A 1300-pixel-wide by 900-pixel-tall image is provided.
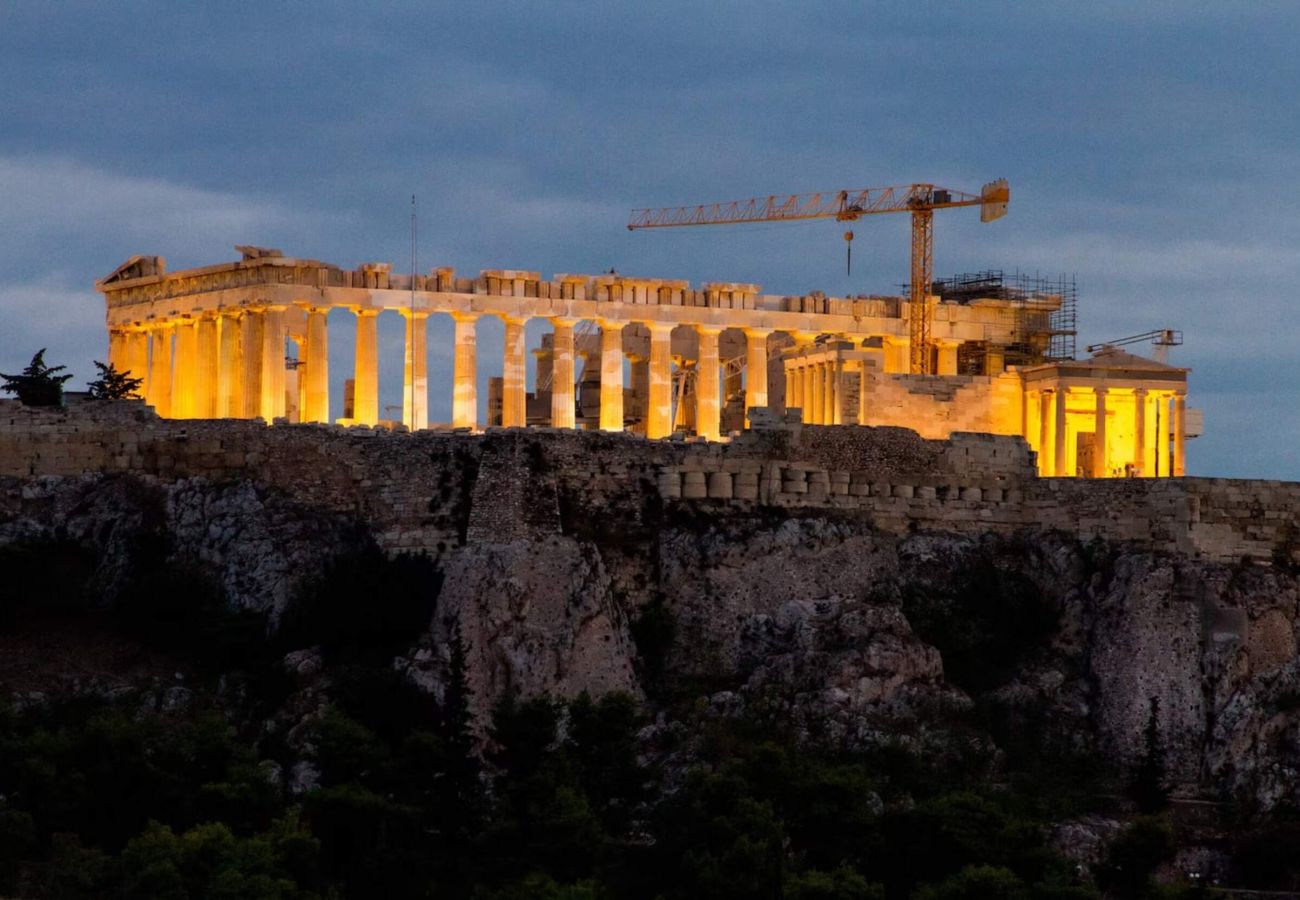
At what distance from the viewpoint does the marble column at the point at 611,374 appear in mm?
117750

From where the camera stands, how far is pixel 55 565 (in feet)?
301

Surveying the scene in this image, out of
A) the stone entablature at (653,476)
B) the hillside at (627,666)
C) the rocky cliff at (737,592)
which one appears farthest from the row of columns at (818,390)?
the rocky cliff at (737,592)

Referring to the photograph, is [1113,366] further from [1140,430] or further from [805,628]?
[805,628]

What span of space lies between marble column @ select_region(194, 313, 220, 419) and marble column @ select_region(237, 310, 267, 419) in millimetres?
1810

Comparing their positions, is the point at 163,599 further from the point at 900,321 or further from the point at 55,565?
the point at 900,321

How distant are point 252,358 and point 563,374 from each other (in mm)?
10641

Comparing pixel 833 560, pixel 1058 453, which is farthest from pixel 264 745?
pixel 1058 453

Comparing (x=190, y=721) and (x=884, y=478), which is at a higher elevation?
(x=884, y=478)

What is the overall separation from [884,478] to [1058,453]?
1766 cm

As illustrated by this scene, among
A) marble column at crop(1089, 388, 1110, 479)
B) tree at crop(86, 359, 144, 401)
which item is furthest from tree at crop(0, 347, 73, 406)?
marble column at crop(1089, 388, 1110, 479)

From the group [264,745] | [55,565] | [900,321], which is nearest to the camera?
[264,745]

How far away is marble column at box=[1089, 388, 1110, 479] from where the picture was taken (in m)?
113

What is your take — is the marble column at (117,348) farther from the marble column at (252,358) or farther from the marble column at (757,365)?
the marble column at (757,365)

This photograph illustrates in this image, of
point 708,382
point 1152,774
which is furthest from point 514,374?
point 1152,774
